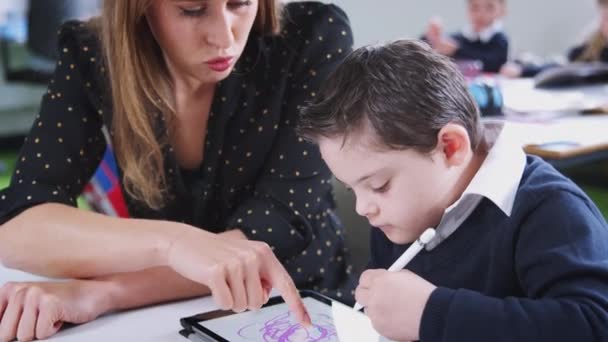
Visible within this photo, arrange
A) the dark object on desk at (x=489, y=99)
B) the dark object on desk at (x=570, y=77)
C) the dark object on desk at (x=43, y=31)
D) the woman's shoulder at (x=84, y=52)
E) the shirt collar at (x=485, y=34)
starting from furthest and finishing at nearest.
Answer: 1. the shirt collar at (x=485, y=34)
2. the dark object on desk at (x=43, y=31)
3. the dark object on desk at (x=570, y=77)
4. the dark object on desk at (x=489, y=99)
5. the woman's shoulder at (x=84, y=52)

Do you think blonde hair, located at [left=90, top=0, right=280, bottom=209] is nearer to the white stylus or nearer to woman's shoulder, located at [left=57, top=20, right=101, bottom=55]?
woman's shoulder, located at [left=57, top=20, right=101, bottom=55]

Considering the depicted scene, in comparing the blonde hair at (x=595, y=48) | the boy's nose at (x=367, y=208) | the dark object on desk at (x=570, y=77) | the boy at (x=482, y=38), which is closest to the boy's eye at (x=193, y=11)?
the boy's nose at (x=367, y=208)

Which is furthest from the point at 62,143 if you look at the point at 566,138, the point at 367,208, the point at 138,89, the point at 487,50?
the point at 487,50

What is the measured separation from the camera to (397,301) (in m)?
0.78

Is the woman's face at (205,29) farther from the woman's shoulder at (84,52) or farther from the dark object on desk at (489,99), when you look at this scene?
the dark object on desk at (489,99)

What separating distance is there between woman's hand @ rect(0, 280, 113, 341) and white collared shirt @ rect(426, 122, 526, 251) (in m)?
0.43

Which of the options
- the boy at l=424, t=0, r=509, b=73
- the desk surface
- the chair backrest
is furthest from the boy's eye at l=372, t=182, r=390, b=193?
the chair backrest

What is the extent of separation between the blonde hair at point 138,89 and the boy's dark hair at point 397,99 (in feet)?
1.27

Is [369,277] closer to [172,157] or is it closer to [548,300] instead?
[548,300]

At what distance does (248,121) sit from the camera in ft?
Answer: 4.20

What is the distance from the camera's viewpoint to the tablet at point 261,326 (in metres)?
0.91

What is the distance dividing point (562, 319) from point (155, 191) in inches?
27.9

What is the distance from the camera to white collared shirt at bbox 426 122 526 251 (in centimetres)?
83

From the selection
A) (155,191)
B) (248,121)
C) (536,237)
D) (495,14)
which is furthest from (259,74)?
(495,14)
